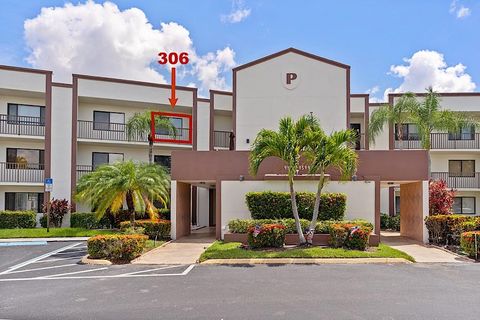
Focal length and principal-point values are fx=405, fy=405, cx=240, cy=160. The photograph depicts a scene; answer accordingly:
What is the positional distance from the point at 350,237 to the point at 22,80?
70.0 feet

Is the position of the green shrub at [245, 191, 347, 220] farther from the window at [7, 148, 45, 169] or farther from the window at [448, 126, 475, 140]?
the window at [7, 148, 45, 169]

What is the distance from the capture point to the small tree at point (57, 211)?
937 inches

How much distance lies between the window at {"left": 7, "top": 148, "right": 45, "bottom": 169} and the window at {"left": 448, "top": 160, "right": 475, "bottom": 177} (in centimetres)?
2760

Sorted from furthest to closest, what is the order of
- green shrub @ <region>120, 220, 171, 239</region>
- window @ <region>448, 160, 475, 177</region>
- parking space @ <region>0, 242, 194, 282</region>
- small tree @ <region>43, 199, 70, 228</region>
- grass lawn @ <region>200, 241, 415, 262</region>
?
window @ <region>448, 160, 475, 177</region> < small tree @ <region>43, 199, 70, 228</region> < green shrub @ <region>120, 220, 171, 239</region> < grass lawn @ <region>200, 241, 415, 262</region> < parking space @ <region>0, 242, 194, 282</region>

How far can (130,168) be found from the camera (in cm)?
1895

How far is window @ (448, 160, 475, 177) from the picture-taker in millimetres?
28312

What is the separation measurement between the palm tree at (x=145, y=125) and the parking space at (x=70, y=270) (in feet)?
36.3

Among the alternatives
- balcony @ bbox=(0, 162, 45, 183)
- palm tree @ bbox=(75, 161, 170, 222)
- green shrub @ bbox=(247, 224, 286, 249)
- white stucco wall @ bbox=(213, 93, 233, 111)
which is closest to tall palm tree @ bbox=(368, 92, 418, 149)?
white stucco wall @ bbox=(213, 93, 233, 111)

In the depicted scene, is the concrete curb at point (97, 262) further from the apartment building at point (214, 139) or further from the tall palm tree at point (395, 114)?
the tall palm tree at point (395, 114)

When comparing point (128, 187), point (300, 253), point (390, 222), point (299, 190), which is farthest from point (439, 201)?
point (128, 187)

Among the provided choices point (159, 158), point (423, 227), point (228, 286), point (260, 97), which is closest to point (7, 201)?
point (159, 158)

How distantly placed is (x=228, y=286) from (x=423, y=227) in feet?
38.4

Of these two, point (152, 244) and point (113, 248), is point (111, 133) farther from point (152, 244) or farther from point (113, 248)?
point (113, 248)

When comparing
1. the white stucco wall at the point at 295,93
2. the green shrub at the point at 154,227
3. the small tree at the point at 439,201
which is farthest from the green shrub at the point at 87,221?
the small tree at the point at 439,201
